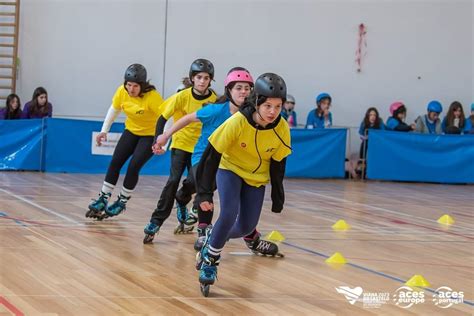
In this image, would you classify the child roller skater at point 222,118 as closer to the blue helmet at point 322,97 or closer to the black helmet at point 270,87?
the black helmet at point 270,87

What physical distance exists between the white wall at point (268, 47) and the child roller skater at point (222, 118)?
10514 mm

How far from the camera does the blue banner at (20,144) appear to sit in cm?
1468

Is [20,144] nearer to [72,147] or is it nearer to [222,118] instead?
[72,147]

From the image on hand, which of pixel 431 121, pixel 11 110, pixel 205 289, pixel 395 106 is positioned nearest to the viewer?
pixel 205 289

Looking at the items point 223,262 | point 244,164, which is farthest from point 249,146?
point 223,262

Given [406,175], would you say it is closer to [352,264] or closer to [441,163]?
[441,163]

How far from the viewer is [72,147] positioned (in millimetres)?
15086

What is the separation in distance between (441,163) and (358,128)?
2389 millimetres

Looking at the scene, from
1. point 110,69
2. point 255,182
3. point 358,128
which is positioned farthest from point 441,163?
point 255,182

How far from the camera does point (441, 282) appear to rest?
613 centimetres

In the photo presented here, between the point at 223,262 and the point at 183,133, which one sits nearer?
the point at 223,262

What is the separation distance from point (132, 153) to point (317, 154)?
823 centimetres

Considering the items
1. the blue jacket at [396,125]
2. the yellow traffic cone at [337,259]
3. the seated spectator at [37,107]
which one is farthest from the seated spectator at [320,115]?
the yellow traffic cone at [337,259]

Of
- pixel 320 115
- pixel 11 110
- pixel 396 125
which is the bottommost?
pixel 11 110
